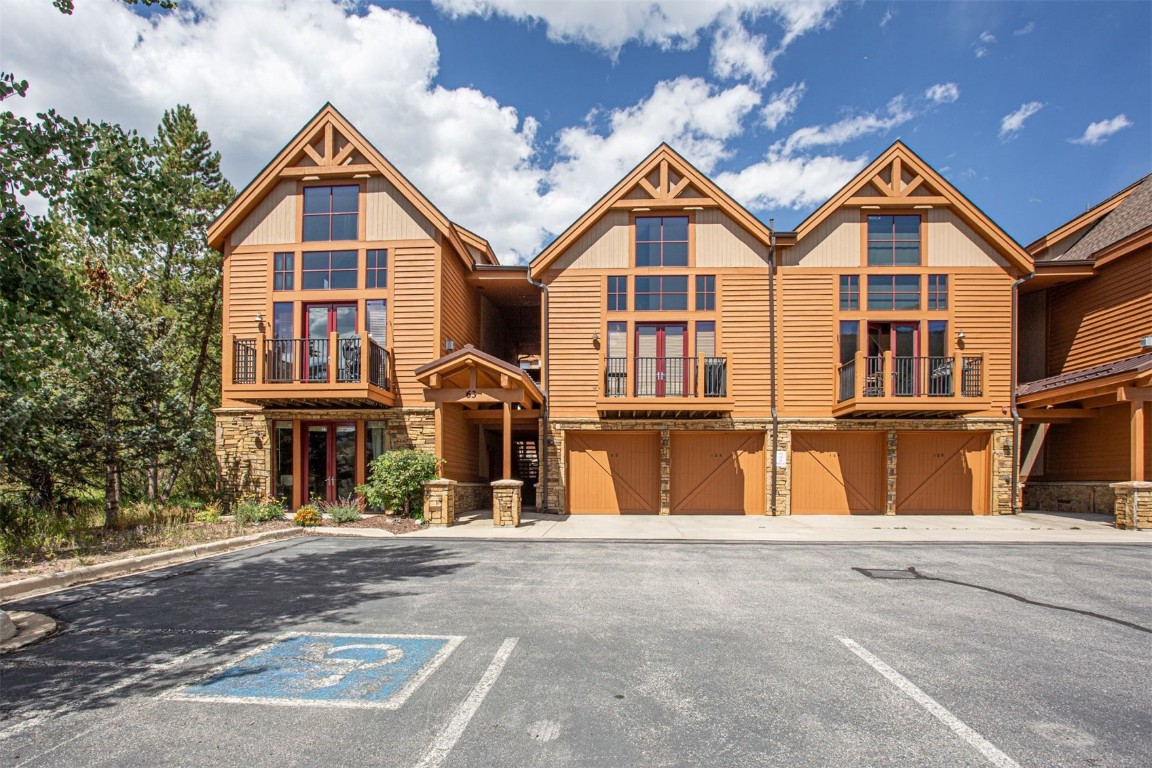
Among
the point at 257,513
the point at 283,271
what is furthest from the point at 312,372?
the point at 257,513

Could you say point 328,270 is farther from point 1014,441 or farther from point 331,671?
point 1014,441

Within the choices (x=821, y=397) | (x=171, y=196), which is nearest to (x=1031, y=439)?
(x=821, y=397)

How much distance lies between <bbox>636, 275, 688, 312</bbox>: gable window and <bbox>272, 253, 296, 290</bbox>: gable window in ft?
32.2

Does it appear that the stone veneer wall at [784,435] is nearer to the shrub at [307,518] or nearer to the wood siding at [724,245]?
the wood siding at [724,245]

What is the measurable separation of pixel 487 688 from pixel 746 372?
13855 mm

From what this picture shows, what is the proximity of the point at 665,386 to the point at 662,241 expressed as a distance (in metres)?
4.39

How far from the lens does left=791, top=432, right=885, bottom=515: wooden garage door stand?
16594 millimetres

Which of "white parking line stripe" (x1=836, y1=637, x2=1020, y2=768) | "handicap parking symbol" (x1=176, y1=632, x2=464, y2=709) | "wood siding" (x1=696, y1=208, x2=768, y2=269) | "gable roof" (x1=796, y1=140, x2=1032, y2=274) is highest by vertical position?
"gable roof" (x1=796, y1=140, x2=1032, y2=274)

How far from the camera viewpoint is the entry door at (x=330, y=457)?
15945 mm

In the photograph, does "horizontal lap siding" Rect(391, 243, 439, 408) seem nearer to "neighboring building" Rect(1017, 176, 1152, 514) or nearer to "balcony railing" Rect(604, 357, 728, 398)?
"balcony railing" Rect(604, 357, 728, 398)

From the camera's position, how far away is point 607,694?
13.6 ft

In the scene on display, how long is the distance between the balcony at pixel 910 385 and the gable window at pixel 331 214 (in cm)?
1436

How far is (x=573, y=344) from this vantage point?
17047 mm

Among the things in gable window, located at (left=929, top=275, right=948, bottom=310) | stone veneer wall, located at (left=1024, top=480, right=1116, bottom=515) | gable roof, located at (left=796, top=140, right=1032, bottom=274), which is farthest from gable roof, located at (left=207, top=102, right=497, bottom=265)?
stone veneer wall, located at (left=1024, top=480, right=1116, bottom=515)
